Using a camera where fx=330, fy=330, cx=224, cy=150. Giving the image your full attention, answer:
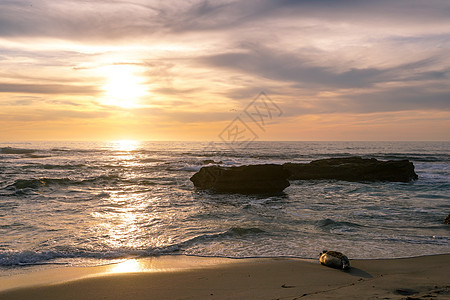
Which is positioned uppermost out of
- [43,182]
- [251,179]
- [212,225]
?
[251,179]

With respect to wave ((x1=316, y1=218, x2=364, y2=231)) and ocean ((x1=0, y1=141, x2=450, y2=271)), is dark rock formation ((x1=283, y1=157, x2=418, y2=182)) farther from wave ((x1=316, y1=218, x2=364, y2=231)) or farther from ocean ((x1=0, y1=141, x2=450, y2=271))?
wave ((x1=316, y1=218, x2=364, y2=231))

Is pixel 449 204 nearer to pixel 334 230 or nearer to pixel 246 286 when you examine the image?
pixel 334 230

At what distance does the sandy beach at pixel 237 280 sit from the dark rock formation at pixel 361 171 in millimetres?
18142

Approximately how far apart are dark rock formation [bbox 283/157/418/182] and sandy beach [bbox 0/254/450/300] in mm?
18142

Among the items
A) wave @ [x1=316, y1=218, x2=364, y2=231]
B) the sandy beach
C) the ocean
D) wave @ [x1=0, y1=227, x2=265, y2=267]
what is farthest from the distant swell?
wave @ [x1=316, y1=218, x2=364, y2=231]

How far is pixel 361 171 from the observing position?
24766 millimetres

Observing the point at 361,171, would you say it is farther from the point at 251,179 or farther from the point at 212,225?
the point at 212,225

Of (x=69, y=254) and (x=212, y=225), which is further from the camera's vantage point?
(x=212, y=225)

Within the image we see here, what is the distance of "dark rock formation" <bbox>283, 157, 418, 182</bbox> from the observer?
2420 cm

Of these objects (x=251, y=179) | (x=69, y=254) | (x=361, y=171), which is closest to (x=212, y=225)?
(x=69, y=254)

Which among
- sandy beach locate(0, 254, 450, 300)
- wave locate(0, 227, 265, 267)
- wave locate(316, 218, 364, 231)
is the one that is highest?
sandy beach locate(0, 254, 450, 300)

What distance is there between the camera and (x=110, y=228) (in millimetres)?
9570

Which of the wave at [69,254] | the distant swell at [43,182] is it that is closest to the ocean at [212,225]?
the wave at [69,254]

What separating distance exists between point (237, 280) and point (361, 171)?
21643mm
